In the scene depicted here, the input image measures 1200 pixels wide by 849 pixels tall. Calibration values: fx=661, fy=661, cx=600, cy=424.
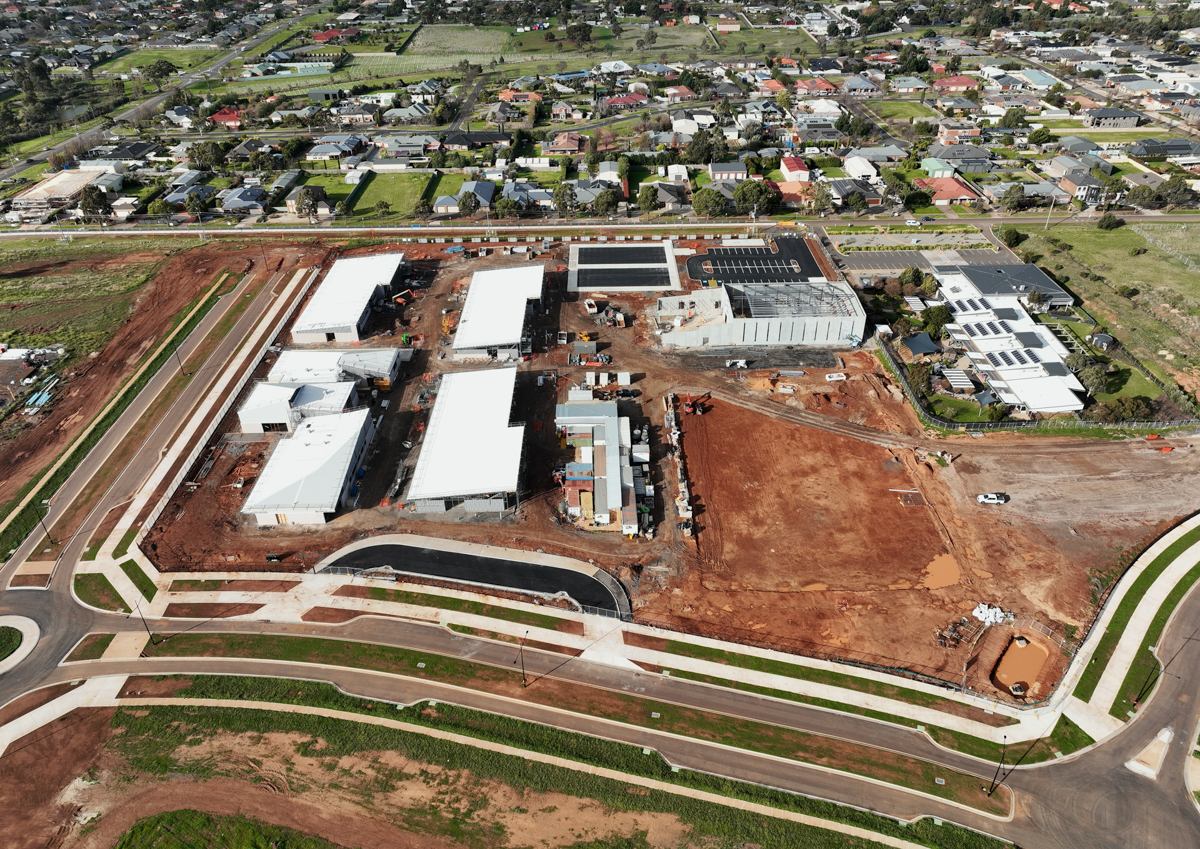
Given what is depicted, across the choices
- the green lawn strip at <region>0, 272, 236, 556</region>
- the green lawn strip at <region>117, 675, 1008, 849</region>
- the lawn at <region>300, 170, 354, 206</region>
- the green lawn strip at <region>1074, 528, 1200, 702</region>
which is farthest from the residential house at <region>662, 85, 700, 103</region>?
the green lawn strip at <region>117, 675, 1008, 849</region>

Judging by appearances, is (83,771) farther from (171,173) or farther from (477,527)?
(171,173)

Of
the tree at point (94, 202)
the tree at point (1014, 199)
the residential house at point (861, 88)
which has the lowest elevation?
the tree at point (1014, 199)

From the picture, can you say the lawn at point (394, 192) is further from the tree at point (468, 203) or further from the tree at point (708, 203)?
the tree at point (708, 203)

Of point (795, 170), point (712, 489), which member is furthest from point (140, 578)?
point (795, 170)

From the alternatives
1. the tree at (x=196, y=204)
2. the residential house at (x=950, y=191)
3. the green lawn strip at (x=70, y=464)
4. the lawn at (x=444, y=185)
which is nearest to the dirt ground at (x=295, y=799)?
the green lawn strip at (x=70, y=464)

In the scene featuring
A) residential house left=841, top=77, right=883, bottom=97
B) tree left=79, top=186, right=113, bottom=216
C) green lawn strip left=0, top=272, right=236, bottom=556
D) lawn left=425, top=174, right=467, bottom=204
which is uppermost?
residential house left=841, top=77, right=883, bottom=97

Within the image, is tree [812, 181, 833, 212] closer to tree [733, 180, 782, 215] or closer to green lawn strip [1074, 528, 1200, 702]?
tree [733, 180, 782, 215]

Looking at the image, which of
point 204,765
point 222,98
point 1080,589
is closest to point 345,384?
point 204,765
